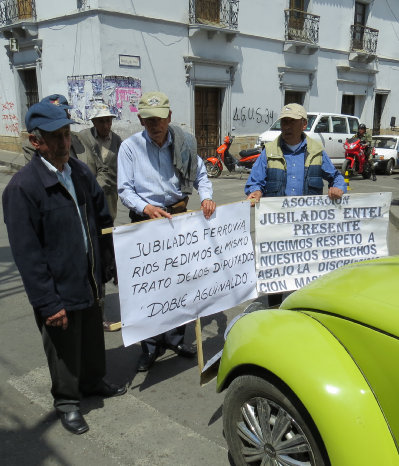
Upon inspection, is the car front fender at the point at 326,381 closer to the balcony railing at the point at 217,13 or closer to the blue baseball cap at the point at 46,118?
the blue baseball cap at the point at 46,118

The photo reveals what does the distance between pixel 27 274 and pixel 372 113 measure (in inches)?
971

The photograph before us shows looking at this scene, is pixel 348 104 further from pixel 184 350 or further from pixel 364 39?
pixel 184 350

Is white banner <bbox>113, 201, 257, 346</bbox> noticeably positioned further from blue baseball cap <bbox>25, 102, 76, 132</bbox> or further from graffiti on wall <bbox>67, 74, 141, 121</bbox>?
graffiti on wall <bbox>67, 74, 141, 121</bbox>

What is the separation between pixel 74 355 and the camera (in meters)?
2.80

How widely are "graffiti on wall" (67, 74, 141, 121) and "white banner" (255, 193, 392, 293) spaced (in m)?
10.3

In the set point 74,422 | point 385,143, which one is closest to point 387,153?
point 385,143

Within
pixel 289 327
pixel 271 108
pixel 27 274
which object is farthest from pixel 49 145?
pixel 271 108

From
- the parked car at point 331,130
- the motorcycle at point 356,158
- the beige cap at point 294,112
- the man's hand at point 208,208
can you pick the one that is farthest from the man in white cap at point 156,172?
the parked car at point 331,130

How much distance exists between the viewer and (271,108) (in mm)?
18062

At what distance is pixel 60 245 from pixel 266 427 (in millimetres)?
1446

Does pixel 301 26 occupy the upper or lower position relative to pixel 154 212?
upper

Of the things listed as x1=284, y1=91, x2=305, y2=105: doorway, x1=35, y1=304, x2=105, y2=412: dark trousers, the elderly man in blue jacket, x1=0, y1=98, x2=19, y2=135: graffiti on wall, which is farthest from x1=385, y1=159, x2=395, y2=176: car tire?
x1=35, y1=304, x2=105, y2=412: dark trousers

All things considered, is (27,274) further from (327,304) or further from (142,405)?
(327,304)

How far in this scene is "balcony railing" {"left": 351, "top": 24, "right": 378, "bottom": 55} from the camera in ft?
71.1
